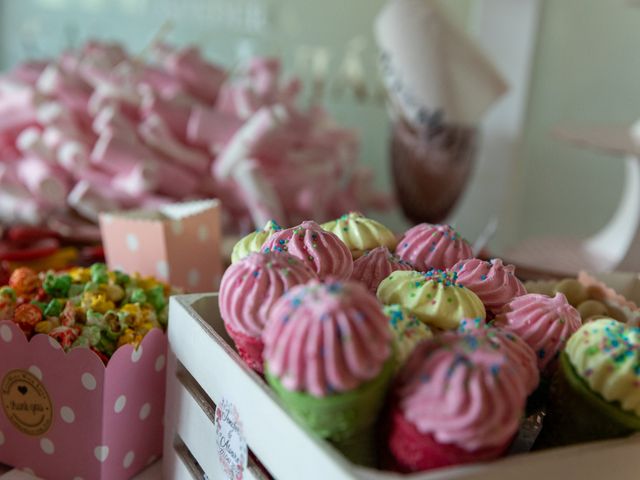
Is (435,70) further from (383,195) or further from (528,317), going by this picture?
(528,317)

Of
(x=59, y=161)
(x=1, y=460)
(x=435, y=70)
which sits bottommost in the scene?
(x=1, y=460)

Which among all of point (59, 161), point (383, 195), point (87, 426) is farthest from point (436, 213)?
point (87, 426)

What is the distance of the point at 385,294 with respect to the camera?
682 millimetres

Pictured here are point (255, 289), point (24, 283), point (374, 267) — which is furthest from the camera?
point (24, 283)

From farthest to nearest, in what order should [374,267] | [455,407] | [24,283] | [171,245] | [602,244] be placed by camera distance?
[602,244], [171,245], [24,283], [374,267], [455,407]

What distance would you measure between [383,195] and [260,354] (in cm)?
153

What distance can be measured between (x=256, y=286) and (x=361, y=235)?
21cm

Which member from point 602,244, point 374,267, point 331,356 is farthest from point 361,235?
point 602,244

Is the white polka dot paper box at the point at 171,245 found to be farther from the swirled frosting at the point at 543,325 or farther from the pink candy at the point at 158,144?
the swirled frosting at the point at 543,325

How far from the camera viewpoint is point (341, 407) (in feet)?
1.72

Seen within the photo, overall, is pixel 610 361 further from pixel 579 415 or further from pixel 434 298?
pixel 434 298

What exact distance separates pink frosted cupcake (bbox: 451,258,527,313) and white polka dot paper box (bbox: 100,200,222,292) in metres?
0.54

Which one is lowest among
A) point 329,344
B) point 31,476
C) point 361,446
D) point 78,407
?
point 31,476

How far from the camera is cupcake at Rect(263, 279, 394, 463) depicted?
1.69 ft
